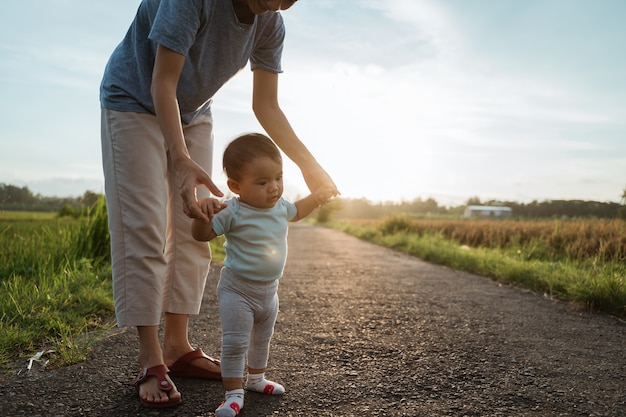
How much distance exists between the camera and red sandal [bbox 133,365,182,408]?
1941 millimetres

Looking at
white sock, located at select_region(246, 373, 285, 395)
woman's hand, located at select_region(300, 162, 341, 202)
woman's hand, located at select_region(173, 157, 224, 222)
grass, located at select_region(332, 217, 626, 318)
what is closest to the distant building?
grass, located at select_region(332, 217, 626, 318)

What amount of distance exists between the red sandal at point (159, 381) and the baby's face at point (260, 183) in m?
0.78

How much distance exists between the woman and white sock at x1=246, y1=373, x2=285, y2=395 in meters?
0.25

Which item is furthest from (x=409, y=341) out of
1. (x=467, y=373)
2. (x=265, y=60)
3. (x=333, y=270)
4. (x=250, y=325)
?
(x=333, y=270)

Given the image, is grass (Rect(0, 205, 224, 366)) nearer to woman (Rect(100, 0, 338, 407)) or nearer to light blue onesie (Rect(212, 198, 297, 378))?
woman (Rect(100, 0, 338, 407))

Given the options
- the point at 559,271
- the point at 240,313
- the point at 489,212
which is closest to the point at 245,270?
the point at 240,313

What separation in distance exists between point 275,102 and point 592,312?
345cm

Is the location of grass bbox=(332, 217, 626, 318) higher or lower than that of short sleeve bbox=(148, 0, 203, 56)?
lower

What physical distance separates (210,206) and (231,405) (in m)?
0.75

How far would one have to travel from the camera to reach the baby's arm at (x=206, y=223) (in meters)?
1.88

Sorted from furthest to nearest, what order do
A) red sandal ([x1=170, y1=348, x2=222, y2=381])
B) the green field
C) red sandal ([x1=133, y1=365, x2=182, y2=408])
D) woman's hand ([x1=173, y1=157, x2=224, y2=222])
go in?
1. the green field
2. red sandal ([x1=170, y1=348, x2=222, y2=381])
3. red sandal ([x1=133, y1=365, x2=182, y2=408])
4. woman's hand ([x1=173, y1=157, x2=224, y2=222])

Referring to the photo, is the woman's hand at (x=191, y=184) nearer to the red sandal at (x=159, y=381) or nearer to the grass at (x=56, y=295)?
the red sandal at (x=159, y=381)

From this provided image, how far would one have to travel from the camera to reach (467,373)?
8.11 ft

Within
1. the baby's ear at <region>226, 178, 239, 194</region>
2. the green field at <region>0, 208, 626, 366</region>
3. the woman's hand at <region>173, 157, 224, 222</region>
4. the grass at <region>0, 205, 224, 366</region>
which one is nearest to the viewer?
the woman's hand at <region>173, 157, 224, 222</region>
